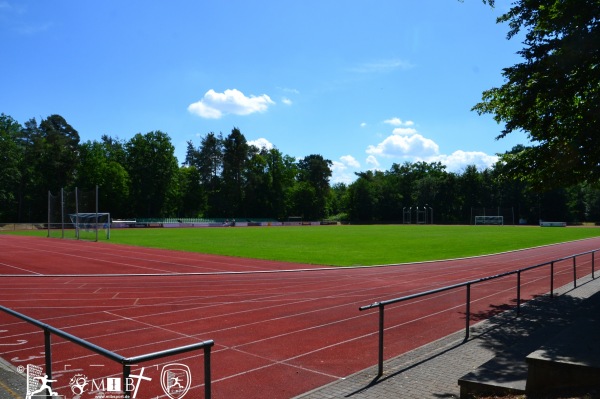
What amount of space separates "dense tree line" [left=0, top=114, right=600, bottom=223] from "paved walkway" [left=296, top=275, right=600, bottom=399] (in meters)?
71.3

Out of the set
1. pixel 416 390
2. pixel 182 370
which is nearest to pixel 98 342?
pixel 182 370

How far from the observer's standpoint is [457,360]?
709 centimetres

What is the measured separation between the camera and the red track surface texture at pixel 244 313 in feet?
22.6

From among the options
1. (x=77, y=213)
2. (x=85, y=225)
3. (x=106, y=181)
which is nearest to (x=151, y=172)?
(x=106, y=181)

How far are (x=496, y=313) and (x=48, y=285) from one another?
43.3 feet

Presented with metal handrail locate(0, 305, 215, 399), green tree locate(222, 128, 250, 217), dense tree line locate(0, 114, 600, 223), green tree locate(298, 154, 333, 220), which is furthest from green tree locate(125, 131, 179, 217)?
metal handrail locate(0, 305, 215, 399)

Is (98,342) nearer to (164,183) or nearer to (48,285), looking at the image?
(48,285)

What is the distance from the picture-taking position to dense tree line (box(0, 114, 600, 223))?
82.6 m

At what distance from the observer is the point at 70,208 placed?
142 feet

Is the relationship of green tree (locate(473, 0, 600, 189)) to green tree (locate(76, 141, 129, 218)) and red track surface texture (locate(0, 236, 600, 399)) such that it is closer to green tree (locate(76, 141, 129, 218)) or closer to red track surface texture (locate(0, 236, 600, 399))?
red track surface texture (locate(0, 236, 600, 399))

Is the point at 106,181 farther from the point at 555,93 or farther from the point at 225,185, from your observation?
the point at 555,93

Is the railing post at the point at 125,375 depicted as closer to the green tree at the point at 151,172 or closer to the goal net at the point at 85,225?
the goal net at the point at 85,225

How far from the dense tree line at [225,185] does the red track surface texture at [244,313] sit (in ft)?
217

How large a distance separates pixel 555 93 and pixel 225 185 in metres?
94.1
